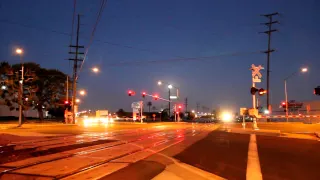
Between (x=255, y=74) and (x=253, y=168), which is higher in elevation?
(x=255, y=74)

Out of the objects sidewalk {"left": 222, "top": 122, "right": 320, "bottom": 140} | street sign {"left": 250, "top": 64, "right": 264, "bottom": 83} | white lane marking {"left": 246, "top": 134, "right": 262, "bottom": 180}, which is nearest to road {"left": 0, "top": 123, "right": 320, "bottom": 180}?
white lane marking {"left": 246, "top": 134, "right": 262, "bottom": 180}

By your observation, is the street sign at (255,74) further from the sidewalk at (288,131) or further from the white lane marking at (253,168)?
the white lane marking at (253,168)

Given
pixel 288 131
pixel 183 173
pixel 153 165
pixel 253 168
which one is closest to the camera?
pixel 183 173

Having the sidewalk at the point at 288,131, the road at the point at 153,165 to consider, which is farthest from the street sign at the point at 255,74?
the road at the point at 153,165

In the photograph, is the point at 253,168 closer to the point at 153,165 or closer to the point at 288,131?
the point at 153,165

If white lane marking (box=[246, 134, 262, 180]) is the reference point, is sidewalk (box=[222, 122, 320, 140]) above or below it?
above

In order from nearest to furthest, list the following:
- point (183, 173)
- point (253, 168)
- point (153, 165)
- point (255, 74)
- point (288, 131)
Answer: point (183, 173) → point (253, 168) → point (153, 165) → point (255, 74) → point (288, 131)

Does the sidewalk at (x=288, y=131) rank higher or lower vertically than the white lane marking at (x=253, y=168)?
higher

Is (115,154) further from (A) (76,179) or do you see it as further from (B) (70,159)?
(A) (76,179)

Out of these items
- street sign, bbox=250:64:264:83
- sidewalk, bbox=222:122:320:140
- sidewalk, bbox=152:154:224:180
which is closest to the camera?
sidewalk, bbox=152:154:224:180

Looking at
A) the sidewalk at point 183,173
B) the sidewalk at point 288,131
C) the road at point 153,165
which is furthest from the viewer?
the sidewalk at point 288,131

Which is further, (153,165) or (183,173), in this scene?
(153,165)

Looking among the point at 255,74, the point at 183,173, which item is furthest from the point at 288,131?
the point at 183,173

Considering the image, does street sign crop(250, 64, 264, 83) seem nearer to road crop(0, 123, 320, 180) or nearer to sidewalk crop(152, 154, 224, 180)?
road crop(0, 123, 320, 180)
